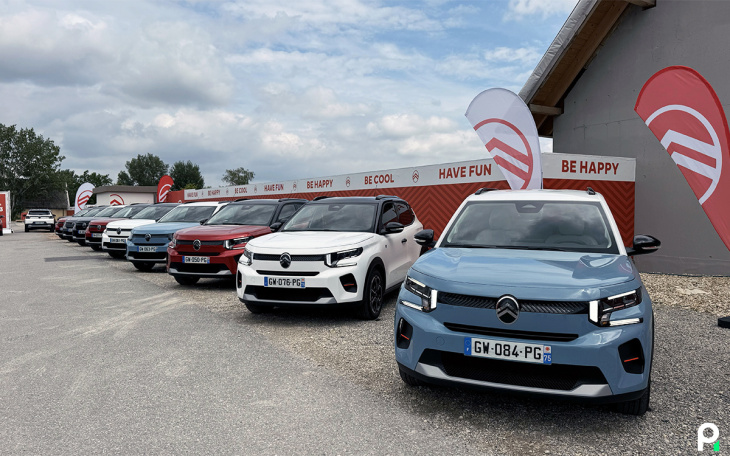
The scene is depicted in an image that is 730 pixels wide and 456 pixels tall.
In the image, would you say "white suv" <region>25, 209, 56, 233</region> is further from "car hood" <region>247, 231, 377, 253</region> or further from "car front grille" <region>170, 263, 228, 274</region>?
"car hood" <region>247, 231, 377, 253</region>

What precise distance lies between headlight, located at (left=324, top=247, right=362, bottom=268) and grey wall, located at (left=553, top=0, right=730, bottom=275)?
1064 cm

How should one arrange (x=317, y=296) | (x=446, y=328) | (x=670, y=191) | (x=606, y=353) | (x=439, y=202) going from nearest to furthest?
(x=606, y=353)
(x=446, y=328)
(x=317, y=296)
(x=670, y=191)
(x=439, y=202)

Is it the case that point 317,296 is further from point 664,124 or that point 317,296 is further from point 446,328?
point 664,124

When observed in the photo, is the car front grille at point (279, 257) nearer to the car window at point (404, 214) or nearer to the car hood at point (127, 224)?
the car window at point (404, 214)

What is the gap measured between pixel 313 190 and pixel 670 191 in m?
15.3

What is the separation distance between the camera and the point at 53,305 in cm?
839

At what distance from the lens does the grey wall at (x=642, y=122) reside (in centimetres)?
1345

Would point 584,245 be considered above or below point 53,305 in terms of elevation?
above

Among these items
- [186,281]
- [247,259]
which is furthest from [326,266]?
[186,281]

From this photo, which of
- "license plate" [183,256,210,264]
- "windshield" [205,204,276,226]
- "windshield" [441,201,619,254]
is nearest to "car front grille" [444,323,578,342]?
"windshield" [441,201,619,254]

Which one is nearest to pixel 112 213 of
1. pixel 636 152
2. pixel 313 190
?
pixel 313 190

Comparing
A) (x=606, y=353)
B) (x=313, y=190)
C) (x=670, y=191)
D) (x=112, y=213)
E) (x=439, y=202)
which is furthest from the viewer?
(x=313, y=190)

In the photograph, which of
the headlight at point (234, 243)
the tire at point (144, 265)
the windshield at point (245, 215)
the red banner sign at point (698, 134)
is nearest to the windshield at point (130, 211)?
the tire at point (144, 265)

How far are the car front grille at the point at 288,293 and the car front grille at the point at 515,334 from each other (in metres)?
3.15
